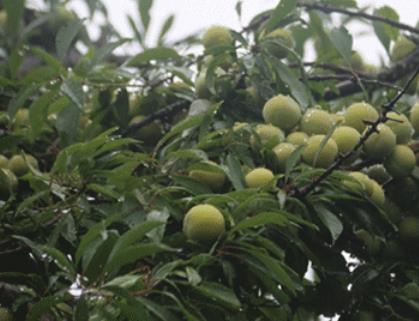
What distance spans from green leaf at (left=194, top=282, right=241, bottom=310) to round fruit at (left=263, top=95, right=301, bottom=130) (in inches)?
19.8

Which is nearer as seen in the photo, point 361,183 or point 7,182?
point 361,183

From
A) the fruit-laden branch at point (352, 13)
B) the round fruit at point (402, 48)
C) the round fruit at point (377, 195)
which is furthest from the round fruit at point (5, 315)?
the round fruit at point (402, 48)

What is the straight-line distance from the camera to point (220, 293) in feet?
4.51

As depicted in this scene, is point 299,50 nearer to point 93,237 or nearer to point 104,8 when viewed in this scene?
point 104,8

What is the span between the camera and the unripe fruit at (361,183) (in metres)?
1.58

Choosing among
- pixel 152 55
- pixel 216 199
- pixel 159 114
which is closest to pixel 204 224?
pixel 216 199

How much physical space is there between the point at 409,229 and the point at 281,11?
0.57 metres

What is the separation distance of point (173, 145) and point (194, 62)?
0.49 metres

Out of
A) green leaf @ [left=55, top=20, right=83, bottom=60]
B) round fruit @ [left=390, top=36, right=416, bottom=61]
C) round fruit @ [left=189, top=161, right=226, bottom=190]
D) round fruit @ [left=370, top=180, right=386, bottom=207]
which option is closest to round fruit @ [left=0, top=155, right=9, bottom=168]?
green leaf @ [left=55, top=20, right=83, bottom=60]

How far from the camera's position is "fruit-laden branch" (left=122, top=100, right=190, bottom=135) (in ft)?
6.88

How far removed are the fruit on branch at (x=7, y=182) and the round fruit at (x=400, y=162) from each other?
0.74 meters

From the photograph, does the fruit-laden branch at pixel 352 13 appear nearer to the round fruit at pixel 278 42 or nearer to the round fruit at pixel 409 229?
the round fruit at pixel 278 42

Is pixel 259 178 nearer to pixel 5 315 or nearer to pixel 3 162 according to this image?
pixel 5 315

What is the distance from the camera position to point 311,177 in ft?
5.25
